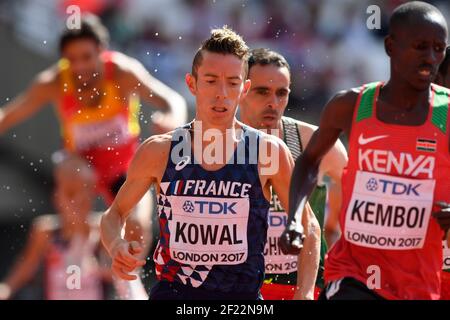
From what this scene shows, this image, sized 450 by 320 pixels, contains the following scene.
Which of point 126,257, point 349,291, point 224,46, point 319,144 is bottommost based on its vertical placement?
point 349,291

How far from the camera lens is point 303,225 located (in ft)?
19.6

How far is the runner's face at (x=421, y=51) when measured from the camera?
5.37 m

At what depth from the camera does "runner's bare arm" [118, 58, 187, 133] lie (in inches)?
319

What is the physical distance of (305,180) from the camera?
5633mm

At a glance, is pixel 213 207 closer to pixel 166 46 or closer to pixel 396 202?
pixel 396 202

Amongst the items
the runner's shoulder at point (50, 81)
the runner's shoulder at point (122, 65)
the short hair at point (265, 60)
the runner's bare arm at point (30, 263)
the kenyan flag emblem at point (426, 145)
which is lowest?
the runner's bare arm at point (30, 263)

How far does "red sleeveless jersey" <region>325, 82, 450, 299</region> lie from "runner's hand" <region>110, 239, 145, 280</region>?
0.96 m

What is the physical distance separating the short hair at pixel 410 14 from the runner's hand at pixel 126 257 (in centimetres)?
161

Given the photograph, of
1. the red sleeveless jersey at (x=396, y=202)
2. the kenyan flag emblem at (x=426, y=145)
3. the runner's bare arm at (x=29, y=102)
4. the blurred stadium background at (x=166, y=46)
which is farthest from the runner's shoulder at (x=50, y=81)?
the kenyan flag emblem at (x=426, y=145)

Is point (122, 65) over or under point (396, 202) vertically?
over

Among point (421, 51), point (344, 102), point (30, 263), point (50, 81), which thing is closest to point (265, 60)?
point (344, 102)

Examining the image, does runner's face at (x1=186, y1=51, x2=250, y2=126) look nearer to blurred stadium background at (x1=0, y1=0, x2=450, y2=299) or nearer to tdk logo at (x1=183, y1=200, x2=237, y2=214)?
tdk logo at (x1=183, y1=200, x2=237, y2=214)

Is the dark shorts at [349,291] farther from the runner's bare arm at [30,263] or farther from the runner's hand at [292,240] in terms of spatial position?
the runner's bare arm at [30,263]

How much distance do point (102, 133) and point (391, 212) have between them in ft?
15.7
